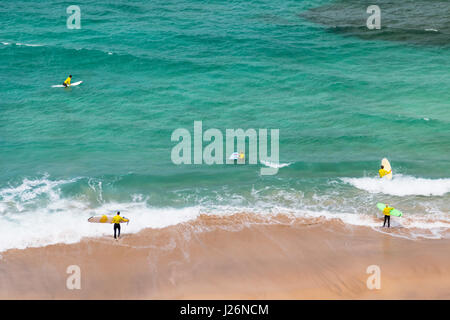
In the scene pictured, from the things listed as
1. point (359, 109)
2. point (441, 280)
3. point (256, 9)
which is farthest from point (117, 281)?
point (256, 9)

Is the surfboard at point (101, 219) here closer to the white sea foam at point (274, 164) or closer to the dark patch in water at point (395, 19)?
the white sea foam at point (274, 164)

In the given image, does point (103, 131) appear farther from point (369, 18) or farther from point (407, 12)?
point (407, 12)

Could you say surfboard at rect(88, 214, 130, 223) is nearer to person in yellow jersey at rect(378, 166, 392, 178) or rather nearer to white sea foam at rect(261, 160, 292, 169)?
white sea foam at rect(261, 160, 292, 169)

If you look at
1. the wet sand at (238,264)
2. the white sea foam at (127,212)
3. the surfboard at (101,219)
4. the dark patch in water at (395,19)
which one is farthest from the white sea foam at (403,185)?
the dark patch in water at (395,19)

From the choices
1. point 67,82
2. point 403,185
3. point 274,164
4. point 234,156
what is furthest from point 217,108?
point 403,185
